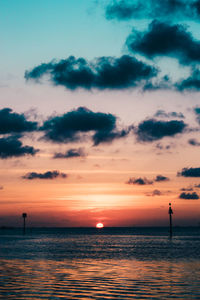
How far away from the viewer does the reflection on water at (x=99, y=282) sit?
25422mm

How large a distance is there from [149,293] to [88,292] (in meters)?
3.71

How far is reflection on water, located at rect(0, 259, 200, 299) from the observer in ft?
Answer: 83.4

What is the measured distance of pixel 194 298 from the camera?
24172 mm

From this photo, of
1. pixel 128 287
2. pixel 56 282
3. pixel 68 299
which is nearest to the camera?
pixel 68 299

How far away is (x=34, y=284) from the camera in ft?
97.5

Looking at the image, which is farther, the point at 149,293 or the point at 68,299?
the point at 149,293

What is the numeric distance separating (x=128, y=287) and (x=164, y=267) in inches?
542

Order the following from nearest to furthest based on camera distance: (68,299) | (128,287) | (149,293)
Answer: (68,299), (149,293), (128,287)

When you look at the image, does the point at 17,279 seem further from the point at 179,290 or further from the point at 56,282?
the point at 179,290

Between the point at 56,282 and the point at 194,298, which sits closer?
the point at 194,298

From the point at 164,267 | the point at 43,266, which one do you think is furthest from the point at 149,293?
the point at 43,266

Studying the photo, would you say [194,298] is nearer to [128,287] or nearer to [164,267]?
[128,287]

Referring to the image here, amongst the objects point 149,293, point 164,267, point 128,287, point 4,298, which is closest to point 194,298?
point 149,293

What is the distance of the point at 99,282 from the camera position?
30266 mm
